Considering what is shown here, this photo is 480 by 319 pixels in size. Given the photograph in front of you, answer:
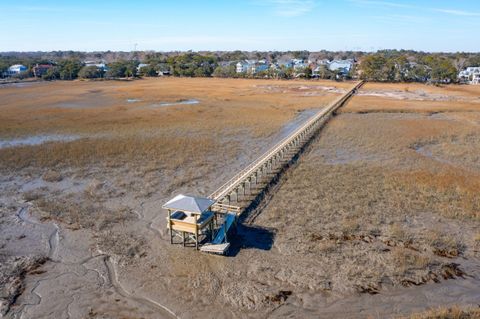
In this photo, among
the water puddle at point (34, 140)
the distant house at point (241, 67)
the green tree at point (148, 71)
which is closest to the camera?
the water puddle at point (34, 140)

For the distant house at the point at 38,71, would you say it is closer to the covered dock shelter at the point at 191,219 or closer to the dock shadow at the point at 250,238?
the covered dock shelter at the point at 191,219

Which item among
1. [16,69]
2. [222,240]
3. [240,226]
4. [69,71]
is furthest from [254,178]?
[16,69]

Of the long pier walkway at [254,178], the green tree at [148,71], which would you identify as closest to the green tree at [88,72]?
the green tree at [148,71]

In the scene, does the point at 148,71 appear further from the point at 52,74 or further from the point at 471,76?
the point at 471,76

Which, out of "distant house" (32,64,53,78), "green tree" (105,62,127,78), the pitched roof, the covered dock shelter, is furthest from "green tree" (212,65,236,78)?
the pitched roof

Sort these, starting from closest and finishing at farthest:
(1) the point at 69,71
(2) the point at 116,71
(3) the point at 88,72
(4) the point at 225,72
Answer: (1) the point at 69,71 < (3) the point at 88,72 < (2) the point at 116,71 < (4) the point at 225,72

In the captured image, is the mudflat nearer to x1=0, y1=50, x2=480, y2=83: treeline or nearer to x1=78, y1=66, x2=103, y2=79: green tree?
x1=0, y1=50, x2=480, y2=83: treeline

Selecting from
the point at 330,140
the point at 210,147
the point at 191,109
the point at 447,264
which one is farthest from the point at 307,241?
the point at 191,109
